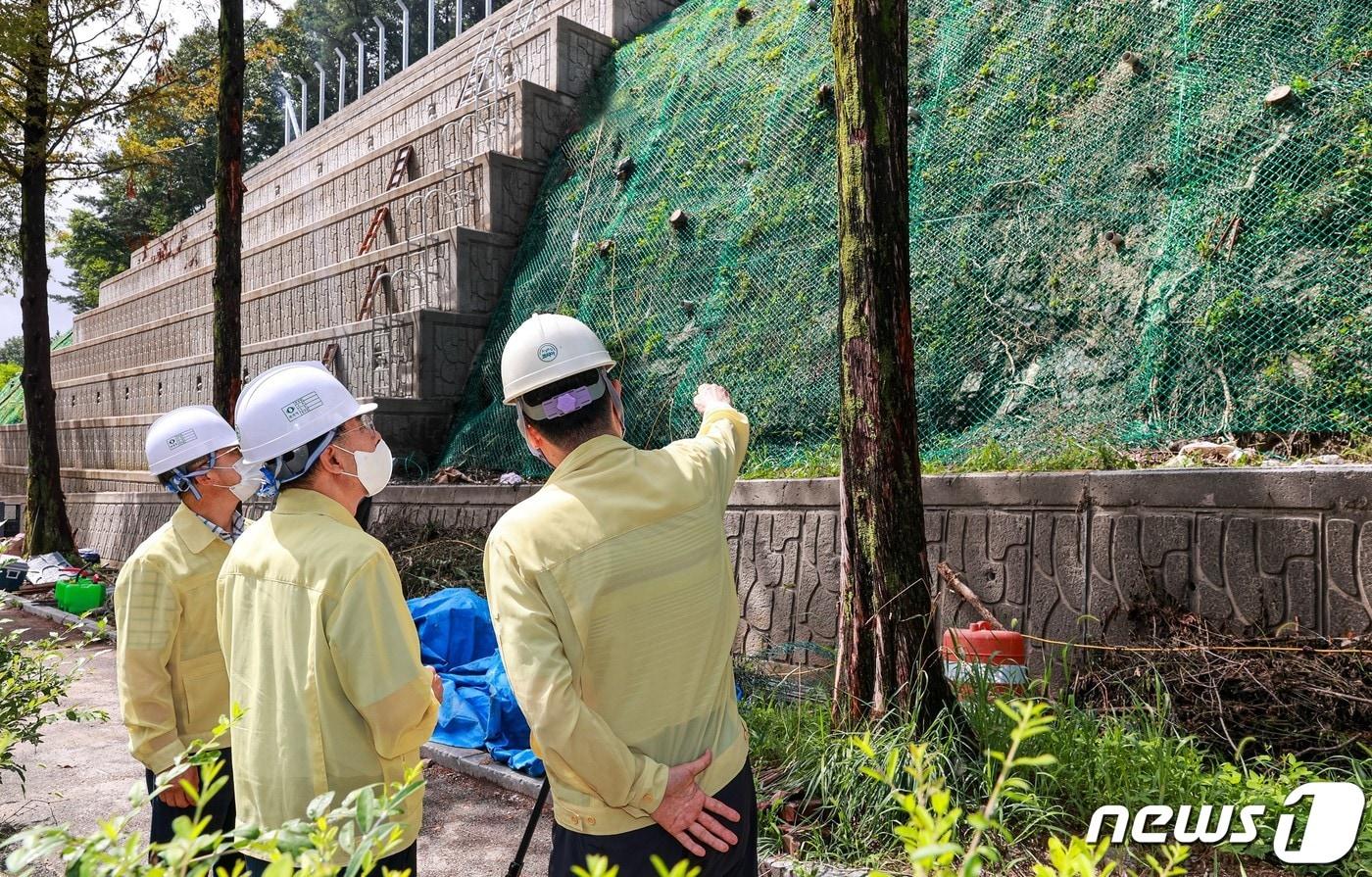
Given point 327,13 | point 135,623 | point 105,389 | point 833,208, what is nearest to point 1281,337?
point 833,208

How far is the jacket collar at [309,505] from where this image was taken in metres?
2.40

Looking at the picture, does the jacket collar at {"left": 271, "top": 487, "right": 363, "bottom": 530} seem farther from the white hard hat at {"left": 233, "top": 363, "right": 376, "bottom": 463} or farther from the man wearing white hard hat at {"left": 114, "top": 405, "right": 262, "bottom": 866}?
the man wearing white hard hat at {"left": 114, "top": 405, "right": 262, "bottom": 866}

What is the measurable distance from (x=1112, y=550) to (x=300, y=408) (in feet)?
13.3

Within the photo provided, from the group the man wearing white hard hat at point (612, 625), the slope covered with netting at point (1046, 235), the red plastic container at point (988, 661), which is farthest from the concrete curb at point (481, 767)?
the slope covered with netting at point (1046, 235)

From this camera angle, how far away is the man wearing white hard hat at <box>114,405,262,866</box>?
293 centimetres

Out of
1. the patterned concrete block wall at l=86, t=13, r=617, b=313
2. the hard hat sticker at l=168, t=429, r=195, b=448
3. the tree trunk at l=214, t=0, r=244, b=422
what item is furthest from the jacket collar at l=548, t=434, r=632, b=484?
the patterned concrete block wall at l=86, t=13, r=617, b=313

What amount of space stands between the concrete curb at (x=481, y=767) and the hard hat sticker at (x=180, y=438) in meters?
2.27

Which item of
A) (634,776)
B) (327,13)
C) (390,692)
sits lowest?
(634,776)

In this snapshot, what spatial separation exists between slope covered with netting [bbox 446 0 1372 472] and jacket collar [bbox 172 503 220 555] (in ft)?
15.2

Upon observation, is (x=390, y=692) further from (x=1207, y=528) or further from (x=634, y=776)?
(x=1207, y=528)

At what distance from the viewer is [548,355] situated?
2.24m

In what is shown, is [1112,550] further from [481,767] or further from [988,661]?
[481,767]

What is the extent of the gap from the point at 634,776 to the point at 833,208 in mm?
6845

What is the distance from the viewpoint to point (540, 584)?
2.09m
